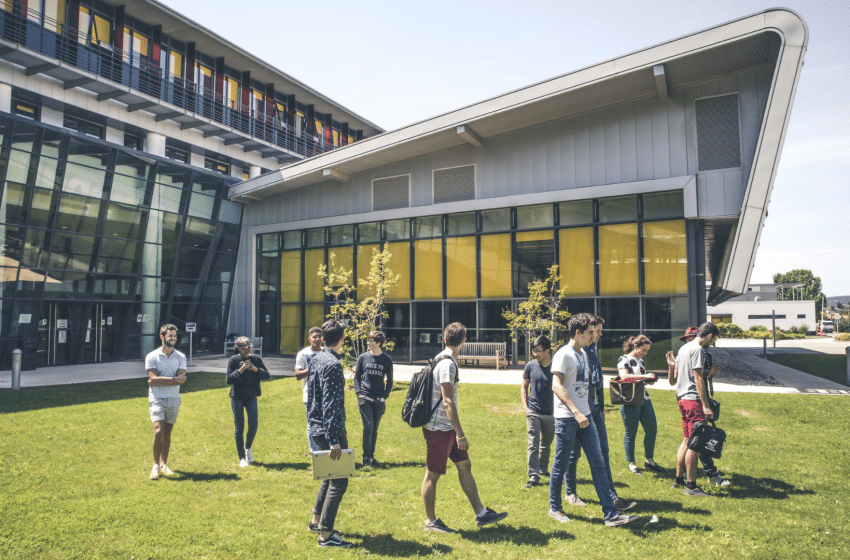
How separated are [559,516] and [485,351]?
566 inches

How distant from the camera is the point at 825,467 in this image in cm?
727

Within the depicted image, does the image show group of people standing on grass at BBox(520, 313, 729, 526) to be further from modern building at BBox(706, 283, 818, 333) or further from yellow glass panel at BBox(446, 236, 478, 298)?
modern building at BBox(706, 283, 818, 333)

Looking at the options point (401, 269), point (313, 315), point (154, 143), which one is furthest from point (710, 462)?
point (154, 143)

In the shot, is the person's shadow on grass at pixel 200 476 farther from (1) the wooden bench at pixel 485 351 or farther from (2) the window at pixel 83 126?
(2) the window at pixel 83 126

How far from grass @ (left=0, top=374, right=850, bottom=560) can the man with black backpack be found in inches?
16.3

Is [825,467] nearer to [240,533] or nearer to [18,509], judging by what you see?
[240,533]

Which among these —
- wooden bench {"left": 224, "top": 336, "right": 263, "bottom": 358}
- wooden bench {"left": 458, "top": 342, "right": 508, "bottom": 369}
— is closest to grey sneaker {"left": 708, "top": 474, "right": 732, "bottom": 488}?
wooden bench {"left": 458, "top": 342, "right": 508, "bottom": 369}

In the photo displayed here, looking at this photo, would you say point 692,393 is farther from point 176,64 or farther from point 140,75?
point 176,64

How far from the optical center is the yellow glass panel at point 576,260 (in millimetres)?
17938

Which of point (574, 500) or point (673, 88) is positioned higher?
point (673, 88)

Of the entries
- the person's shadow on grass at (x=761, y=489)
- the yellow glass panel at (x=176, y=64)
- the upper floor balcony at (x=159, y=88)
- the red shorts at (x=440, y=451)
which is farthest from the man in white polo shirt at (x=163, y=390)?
the yellow glass panel at (x=176, y=64)

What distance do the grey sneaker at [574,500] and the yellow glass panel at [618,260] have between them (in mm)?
12524

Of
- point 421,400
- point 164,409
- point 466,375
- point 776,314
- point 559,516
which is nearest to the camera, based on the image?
point 421,400

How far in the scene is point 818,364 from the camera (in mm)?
22109
